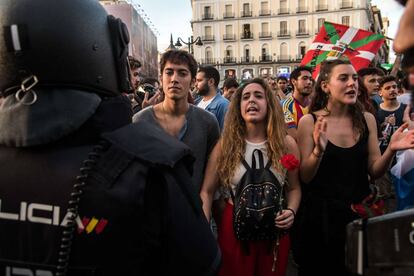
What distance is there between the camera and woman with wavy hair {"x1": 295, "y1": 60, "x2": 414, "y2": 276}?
110 inches

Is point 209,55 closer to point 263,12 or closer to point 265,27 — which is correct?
point 265,27

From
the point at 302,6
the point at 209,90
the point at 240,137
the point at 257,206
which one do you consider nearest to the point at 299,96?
the point at 209,90

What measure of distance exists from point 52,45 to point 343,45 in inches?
276

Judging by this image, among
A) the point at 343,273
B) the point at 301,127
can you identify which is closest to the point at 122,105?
the point at 301,127

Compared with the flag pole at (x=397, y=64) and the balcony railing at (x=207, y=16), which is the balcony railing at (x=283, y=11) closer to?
the balcony railing at (x=207, y=16)

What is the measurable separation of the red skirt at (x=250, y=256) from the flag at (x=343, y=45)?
5.10 metres

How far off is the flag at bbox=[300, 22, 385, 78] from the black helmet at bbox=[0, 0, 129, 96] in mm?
6444

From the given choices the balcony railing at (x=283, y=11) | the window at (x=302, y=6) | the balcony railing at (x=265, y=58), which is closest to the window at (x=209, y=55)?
the balcony railing at (x=265, y=58)

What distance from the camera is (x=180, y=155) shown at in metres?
1.23

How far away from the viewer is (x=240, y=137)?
301 cm

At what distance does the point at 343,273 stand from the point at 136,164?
2182mm

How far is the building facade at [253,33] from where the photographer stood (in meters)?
59.4

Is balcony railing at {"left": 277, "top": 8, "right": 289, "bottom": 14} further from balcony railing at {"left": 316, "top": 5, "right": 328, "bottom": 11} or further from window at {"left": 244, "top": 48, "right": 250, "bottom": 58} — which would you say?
window at {"left": 244, "top": 48, "right": 250, "bottom": 58}

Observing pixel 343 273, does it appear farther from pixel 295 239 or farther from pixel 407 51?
pixel 407 51
